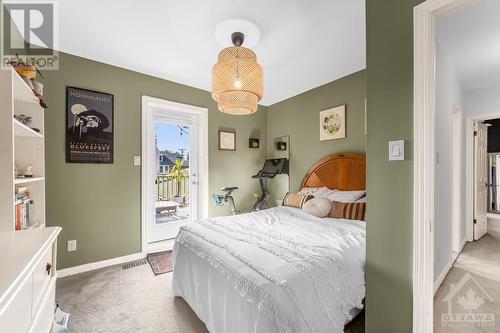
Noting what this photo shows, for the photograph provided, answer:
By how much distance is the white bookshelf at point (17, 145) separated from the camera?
4.08ft

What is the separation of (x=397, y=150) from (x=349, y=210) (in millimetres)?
1441

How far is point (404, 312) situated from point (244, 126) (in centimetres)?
350

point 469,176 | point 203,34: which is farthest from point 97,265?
point 469,176

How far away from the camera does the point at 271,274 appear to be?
1.25 meters

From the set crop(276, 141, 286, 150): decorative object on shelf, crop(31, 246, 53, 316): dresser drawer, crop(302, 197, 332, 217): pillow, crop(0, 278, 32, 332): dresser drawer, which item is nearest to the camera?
crop(0, 278, 32, 332): dresser drawer

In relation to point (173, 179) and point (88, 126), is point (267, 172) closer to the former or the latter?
point (173, 179)

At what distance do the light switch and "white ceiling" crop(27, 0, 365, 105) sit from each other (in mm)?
1316

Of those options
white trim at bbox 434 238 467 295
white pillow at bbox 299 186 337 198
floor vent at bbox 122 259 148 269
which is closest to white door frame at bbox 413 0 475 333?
white trim at bbox 434 238 467 295

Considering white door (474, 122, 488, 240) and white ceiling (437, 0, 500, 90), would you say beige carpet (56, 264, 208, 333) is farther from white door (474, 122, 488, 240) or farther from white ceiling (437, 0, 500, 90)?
white door (474, 122, 488, 240)

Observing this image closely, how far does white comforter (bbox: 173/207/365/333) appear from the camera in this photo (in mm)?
1150

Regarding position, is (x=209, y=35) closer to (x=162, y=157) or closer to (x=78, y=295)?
(x=162, y=157)

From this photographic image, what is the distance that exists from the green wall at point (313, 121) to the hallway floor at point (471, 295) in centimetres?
177

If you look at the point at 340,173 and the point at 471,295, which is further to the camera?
the point at 340,173

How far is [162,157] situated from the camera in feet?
11.4
